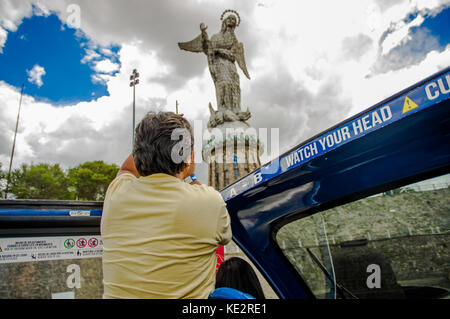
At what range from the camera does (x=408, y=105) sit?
4.47ft

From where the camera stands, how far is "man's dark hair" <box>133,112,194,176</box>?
120 centimetres

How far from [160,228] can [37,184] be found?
37.5 m

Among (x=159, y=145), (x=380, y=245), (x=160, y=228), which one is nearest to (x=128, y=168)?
(x=159, y=145)

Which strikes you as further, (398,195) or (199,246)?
(398,195)

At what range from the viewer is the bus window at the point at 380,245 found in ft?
6.39

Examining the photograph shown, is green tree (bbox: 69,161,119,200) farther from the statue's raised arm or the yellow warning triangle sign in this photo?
the yellow warning triangle sign

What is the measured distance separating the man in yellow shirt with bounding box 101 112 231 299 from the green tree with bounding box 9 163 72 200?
3552 cm

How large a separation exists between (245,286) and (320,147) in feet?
3.03

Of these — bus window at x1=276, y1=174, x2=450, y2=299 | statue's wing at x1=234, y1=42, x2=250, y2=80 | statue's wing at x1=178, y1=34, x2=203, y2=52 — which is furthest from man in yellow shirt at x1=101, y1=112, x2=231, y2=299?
statue's wing at x1=178, y1=34, x2=203, y2=52

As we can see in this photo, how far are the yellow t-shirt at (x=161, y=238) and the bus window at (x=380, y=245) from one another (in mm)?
1507
